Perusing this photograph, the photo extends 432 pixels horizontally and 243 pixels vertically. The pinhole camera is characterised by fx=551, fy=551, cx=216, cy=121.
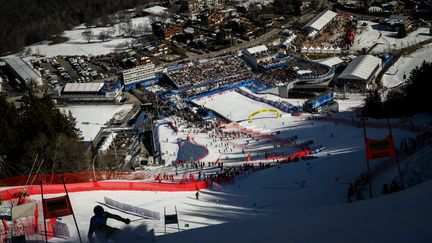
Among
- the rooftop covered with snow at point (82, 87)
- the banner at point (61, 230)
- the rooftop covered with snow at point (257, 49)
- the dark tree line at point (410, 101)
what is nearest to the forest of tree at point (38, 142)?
the banner at point (61, 230)

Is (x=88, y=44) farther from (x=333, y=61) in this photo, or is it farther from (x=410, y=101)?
(x=410, y=101)

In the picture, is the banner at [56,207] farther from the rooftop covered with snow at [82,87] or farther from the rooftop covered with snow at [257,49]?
the rooftop covered with snow at [257,49]

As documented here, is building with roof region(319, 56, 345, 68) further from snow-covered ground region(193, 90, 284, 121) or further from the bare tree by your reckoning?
the bare tree

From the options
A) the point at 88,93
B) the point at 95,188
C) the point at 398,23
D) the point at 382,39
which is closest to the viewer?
the point at 95,188

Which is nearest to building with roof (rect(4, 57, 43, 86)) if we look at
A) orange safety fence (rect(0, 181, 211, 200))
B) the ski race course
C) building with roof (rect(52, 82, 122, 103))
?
building with roof (rect(52, 82, 122, 103))

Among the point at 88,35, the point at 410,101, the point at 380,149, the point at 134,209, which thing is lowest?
the point at 88,35

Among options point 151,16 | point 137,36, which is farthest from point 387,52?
point 151,16

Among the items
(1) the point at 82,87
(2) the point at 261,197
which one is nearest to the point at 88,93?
(1) the point at 82,87
